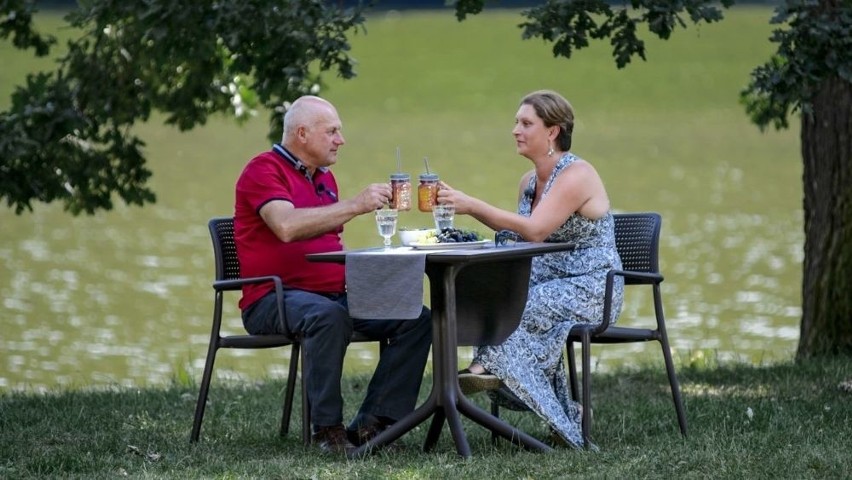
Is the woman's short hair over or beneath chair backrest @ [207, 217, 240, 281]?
over

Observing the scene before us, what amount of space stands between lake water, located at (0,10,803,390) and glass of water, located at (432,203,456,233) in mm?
2369

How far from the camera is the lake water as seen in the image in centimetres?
1124

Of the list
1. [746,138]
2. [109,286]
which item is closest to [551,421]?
[109,286]

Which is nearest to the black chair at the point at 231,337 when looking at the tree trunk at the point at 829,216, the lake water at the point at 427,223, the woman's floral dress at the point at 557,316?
the woman's floral dress at the point at 557,316

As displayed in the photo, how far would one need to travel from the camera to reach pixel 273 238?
212 inches

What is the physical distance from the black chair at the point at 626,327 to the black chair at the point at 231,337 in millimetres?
719

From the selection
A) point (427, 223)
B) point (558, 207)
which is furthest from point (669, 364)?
point (427, 223)

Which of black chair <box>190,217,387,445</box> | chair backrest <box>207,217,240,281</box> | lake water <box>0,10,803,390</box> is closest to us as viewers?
black chair <box>190,217,387,445</box>

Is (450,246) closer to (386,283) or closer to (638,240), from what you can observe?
(386,283)

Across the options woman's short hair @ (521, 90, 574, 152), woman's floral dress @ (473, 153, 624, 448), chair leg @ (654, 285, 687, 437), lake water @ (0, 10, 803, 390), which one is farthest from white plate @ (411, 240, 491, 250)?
lake water @ (0, 10, 803, 390)

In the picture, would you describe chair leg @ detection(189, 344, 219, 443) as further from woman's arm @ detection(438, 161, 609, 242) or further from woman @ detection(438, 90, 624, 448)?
woman's arm @ detection(438, 161, 609, 242)

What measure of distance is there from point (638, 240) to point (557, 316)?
581mm

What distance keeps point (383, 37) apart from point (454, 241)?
47.1 metres

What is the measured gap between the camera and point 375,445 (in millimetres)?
5113
